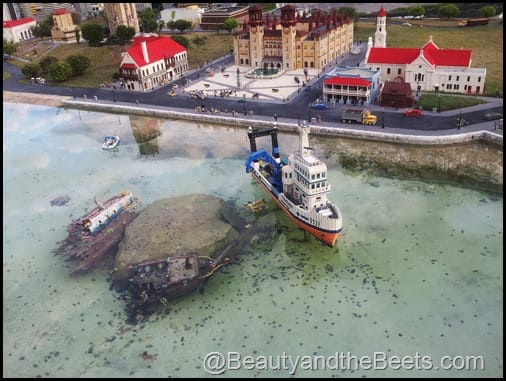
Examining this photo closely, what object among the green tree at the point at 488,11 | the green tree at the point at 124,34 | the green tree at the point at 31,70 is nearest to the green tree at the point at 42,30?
the green tree at the point at 124,34

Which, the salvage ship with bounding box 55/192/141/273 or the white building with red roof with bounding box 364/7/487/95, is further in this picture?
the white building with red roof with bounding box 364/7/487/95

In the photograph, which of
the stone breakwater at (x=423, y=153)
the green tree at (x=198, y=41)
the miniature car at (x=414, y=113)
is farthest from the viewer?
the green tree at (x=198, y=41)

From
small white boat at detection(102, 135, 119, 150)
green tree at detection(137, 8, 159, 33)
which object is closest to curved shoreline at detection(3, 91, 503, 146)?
small white boat at detection(102, 135, 119, 150)

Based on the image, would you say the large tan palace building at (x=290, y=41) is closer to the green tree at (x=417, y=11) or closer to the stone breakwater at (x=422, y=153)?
the stone breakwater at (x=422, y=153)

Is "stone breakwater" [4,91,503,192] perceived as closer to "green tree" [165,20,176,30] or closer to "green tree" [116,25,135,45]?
"green tree" [116,25,135,45]

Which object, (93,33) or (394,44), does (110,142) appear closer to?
(93,33)

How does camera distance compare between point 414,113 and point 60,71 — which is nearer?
point 414,113

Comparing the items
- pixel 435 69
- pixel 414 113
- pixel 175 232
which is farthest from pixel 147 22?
pixel 175 232
